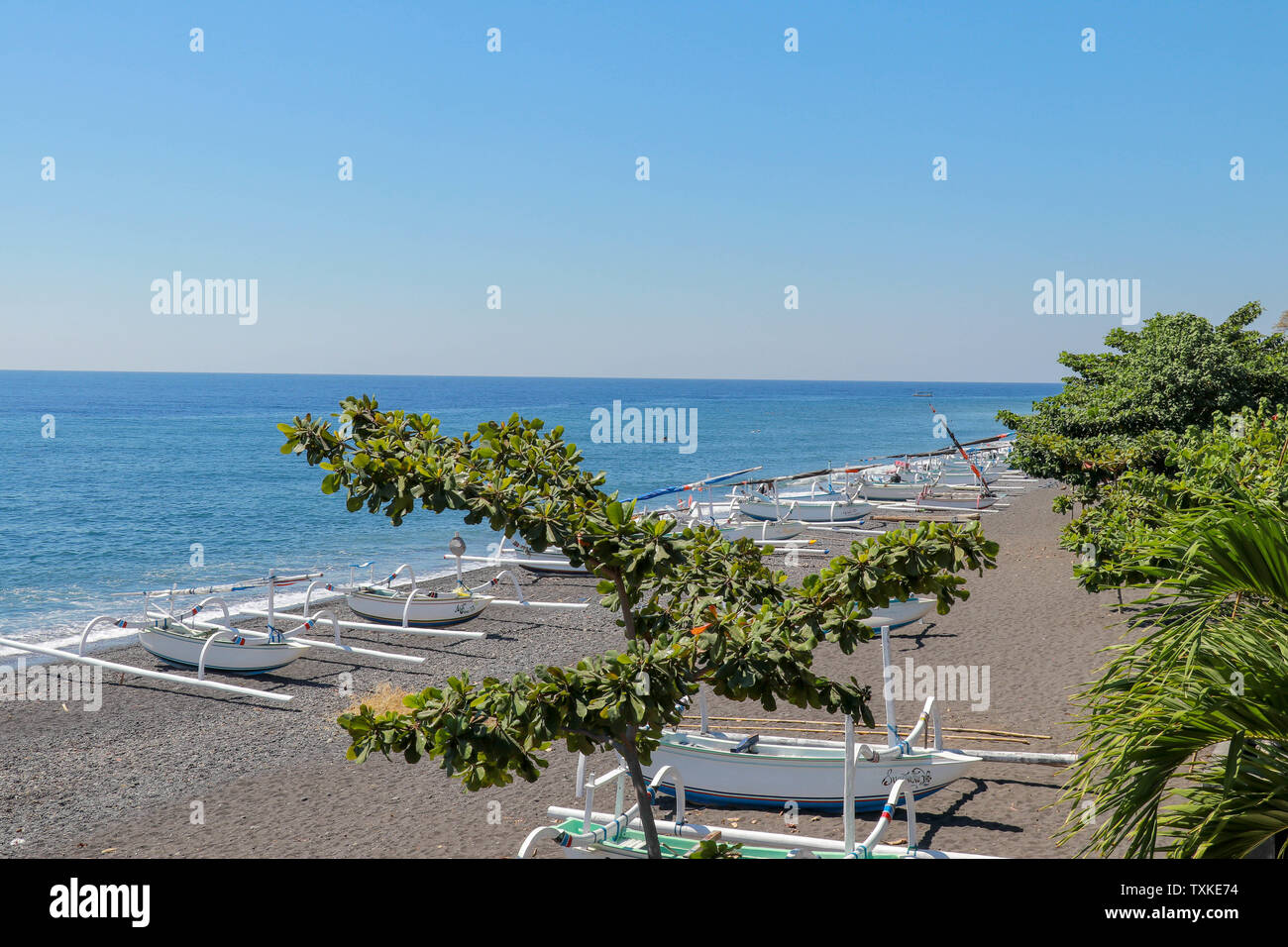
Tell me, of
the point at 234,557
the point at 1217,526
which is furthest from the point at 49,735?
the point at 234,557

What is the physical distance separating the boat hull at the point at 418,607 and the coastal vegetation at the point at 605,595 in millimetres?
18282

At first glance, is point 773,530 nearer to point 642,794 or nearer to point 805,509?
point 805,509

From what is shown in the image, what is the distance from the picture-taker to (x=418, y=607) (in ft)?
73.2

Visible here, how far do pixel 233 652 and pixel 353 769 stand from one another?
6546 mm

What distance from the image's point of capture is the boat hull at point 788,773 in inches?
410

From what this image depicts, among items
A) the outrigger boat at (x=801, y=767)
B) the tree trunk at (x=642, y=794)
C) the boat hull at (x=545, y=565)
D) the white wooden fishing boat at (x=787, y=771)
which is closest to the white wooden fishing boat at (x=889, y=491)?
the boat hull at (x=545, y=565)

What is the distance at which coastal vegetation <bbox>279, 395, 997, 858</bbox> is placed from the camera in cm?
363

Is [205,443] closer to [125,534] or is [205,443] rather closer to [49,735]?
[125,534]

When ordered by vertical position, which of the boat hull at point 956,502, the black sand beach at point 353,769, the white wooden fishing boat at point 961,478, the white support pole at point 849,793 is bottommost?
the black sand beach at point 353,769

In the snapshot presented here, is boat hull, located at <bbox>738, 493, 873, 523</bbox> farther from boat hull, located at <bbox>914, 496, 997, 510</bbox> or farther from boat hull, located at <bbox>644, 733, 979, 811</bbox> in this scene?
boat hull, located at <bbox>644, 733, 979, 811</bbox>

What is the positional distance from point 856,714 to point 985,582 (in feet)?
75.5

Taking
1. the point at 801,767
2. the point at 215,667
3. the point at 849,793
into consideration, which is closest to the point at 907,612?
the point at 801,767

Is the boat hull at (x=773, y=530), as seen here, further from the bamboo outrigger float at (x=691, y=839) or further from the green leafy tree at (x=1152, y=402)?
the bamboo outrigger float at (x=691, y=839)

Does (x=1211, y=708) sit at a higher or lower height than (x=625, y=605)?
lower
